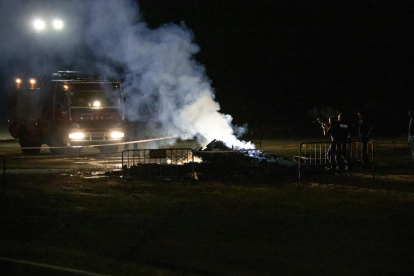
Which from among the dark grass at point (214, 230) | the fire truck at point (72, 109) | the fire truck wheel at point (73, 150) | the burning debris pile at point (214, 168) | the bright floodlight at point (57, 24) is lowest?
the dark grass at point (214, 230)

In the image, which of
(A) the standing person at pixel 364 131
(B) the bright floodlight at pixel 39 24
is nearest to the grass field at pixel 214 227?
(A) the standing person at pixel 364 131

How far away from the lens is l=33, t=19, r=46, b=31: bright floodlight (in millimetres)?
20906

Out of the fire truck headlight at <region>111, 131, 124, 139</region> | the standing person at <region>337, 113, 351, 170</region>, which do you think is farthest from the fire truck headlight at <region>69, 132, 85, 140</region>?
the standing person at <region>337, 113, 351, 170</region>

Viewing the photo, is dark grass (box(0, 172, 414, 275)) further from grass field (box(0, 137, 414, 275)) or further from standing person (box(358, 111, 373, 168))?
standing person (box(358, 111, 373, 168))

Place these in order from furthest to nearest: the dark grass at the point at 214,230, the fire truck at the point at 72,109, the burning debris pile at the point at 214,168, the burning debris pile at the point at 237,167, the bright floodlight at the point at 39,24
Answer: the bright floodlight at the point at 39,24 < the fire truck at the point at 72,109 < the burning debris pile at the point at 237,167 < the burning debris pile at the point at 214,168 < the dark grass at the point at 214,230

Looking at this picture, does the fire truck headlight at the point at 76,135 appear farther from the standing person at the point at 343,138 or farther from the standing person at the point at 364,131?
the standing person at the point at 364,131

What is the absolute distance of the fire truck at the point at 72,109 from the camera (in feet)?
58.6

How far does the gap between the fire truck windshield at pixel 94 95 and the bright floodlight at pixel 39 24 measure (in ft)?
17.1

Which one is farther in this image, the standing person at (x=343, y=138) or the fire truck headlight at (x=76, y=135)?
the fire truck headlight at (x=76, y=135)

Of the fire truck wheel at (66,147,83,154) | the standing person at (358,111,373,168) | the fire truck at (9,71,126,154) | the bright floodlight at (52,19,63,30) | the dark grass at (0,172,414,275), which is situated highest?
the bright floodlight at (52,19,63,30)

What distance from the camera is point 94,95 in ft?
59.7

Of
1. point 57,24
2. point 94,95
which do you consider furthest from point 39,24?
point 94,95

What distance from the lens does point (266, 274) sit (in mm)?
4926

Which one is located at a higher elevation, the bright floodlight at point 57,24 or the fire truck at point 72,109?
the bright floodlight at point 57,24
